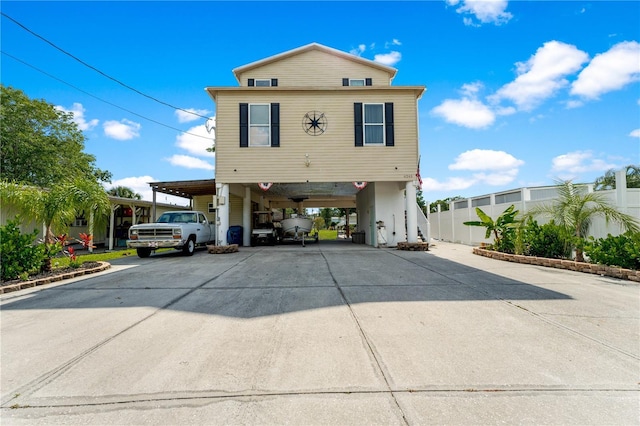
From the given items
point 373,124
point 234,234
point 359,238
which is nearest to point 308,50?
point 373,124

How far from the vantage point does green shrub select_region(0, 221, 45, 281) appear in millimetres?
6402

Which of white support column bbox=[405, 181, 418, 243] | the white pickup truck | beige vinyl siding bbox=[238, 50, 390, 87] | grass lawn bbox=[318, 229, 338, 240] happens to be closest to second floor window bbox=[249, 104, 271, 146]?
beige vinyl siding bbox=[238, 50, 390, 87]

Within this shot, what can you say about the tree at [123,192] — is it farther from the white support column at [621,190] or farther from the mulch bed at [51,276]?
the white support column at [621,190]

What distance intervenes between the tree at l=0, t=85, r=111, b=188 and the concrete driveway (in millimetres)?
21241

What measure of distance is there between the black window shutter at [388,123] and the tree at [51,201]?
11009 millimetres

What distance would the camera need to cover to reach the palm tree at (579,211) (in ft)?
25.3

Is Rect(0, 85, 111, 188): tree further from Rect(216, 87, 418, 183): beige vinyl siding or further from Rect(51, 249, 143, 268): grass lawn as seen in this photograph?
Rect(216, 87, 418, 183): beige vinyl siding

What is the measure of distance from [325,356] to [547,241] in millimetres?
9332

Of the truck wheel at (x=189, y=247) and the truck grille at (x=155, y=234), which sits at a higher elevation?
the truck grille at (x=155, y=234)

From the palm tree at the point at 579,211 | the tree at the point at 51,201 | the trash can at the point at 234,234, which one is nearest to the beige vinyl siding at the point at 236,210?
the trash can at the point at 234,234

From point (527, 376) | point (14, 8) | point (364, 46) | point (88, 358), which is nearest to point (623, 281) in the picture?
point (527, 376)

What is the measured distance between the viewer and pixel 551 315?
13.5 ft

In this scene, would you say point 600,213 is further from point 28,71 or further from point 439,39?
point 28,71

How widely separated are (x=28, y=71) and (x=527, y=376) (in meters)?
20.2
